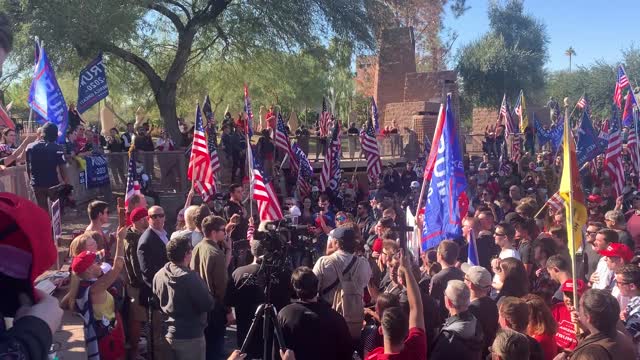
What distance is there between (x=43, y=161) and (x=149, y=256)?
3.80 m

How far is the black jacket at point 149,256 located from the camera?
616cm

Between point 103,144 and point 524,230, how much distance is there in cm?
1420

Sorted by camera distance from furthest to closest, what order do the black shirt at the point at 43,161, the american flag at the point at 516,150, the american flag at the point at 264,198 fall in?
the american flag at the point at 516,150, the black shirt at the point at 43,161, the american flag at the point at 264,198

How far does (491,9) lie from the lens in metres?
50.5

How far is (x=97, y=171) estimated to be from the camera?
46.8 feet

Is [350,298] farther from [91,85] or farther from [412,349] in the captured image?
[91,85]

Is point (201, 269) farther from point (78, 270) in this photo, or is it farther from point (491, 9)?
point (491, 9)

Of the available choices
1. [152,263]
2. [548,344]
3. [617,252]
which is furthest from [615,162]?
[152,263]

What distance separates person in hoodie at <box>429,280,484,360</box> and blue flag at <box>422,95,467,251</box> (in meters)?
2.29

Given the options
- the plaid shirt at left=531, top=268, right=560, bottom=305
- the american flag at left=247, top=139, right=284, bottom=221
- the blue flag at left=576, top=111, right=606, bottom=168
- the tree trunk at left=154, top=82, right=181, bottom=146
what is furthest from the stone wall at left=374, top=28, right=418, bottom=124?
the plaid shirt at left=531, top=268, right=560, bottom=305

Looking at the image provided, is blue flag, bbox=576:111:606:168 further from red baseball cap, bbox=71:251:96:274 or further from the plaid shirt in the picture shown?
red baseball cap, bbox=71:251:96:274

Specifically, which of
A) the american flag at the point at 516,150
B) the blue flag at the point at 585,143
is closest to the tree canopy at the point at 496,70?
the american flag at the point at 516,150

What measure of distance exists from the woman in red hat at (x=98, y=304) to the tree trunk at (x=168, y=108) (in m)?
15.9

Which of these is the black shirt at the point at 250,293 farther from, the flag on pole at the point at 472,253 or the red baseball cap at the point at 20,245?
the red baseball cap at the point at 20,245
